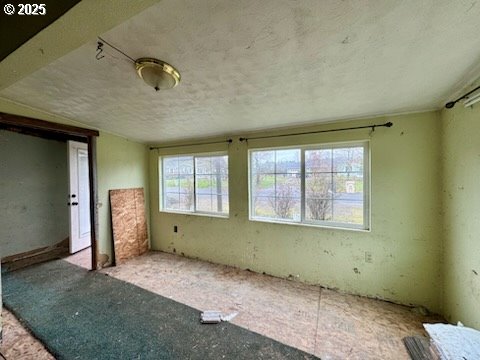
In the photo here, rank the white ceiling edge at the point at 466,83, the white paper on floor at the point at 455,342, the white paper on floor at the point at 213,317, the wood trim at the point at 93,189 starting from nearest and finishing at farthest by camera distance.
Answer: the white paper on floor at the point at 455,342 < the white ceiling edge at the point at 466,83 < the white paper on floor at the point at 213,317 < the wood trim at the point at 93,189

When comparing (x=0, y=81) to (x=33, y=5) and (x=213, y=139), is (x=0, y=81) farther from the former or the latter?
(x=213, y=139)

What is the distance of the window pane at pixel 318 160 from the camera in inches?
97.6

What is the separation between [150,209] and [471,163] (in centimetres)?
421

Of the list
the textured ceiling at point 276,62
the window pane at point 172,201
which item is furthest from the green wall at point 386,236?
the window pane at point 172,201

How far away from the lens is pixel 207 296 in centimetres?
230

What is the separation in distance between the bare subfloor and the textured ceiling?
80.4 inches

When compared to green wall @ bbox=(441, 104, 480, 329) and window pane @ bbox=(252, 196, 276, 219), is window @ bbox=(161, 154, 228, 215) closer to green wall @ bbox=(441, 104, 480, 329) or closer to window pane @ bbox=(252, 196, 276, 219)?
window pane @ bbox=(252, 196, 276, 219)

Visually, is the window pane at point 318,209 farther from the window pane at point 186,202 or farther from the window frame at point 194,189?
the window pane at point 186,202

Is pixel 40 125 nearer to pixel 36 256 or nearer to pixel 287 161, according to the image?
pixel 36 256

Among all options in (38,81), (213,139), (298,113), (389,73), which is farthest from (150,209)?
(389,73)

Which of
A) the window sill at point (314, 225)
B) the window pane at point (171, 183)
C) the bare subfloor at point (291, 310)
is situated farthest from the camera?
the window pane at point (171, 183)

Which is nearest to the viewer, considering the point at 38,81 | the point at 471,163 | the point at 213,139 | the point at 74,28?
the point at 74,28

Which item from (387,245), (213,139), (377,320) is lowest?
(377,320)

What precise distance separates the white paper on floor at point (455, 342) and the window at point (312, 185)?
1075mm
